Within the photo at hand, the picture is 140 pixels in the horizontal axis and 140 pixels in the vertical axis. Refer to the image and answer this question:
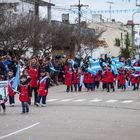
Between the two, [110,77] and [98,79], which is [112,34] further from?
[110,77]

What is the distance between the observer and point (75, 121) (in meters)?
16.3

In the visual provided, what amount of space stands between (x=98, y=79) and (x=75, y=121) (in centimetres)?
1673

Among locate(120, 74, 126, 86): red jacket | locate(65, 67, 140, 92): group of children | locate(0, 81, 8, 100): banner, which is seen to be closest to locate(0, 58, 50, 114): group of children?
locate(0, 81, 8, 100): banner

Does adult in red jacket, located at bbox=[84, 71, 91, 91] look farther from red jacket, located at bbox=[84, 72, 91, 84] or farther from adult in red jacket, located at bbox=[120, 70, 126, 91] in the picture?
adult in red jacket, located at bbox=[120, 70, 126, 91]

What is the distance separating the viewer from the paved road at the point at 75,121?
533 inches

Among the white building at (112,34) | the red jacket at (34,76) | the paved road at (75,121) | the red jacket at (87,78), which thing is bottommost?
the paved road at (75,121)

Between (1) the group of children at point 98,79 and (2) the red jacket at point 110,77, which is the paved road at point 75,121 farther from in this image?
(1) the group of children at point 98,79

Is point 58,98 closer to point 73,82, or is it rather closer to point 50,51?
point 73,82

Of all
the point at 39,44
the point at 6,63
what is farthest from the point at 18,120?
the point at 39,44

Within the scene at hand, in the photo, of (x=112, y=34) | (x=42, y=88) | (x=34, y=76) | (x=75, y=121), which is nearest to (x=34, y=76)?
(x=34, y=76)

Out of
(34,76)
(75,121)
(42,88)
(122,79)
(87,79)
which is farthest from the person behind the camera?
(122,79)

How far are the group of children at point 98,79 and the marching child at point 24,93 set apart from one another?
11.7 m

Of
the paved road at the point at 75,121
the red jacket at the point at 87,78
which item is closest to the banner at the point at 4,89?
the paved road at the point at 75,121

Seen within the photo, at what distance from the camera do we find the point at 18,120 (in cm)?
1669
